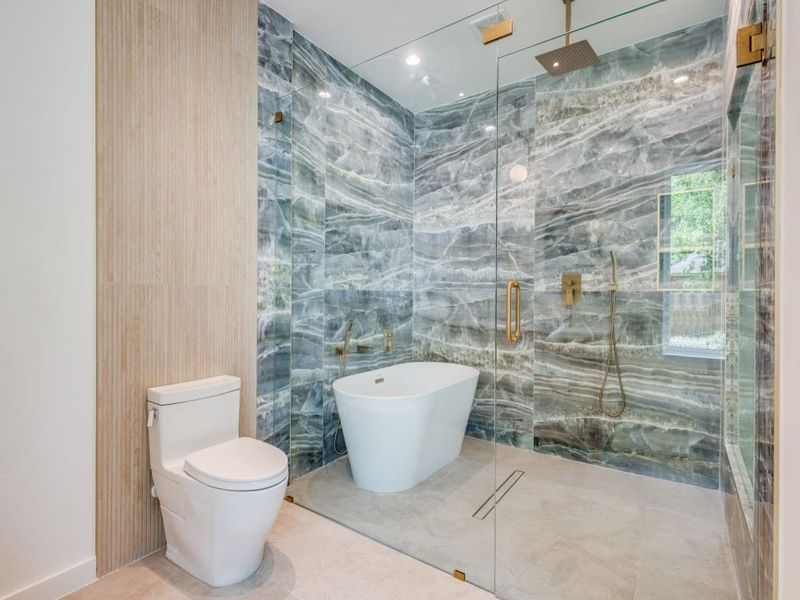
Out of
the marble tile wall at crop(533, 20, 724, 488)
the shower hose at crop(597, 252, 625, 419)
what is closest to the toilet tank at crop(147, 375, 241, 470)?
the marble tile wall at crop(533, 20, 724, 488)

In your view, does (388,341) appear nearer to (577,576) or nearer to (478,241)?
(478,241)

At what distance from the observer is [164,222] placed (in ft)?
6.64

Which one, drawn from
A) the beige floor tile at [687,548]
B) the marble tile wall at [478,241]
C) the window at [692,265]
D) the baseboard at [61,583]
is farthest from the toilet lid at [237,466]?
the window at [692,265]

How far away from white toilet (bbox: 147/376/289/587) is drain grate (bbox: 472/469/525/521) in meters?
1.13

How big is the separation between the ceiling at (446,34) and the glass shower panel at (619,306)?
0.02 m

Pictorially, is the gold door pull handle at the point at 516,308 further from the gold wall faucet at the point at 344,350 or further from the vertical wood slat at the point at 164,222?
the vertical wood slat at the point at 164,222

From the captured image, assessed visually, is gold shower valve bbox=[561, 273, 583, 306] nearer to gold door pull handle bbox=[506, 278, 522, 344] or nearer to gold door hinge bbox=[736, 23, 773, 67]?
gold door pull handle bbox=[506, 278, 522, 344]

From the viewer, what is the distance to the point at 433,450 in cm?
255

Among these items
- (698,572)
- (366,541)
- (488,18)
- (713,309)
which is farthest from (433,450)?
(488,18)

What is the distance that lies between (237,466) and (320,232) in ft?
5.19

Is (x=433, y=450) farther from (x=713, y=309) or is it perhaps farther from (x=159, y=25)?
(x=159, y=25)

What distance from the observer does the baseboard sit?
1.59 metres

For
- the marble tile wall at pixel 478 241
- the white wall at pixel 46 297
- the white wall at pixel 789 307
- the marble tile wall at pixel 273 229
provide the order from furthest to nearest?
the marble tile wall at pixel 273 229 → the marble tile wall at pixel 478 241 → the white wall at pixel 46 297 → the white wall at pixel 789 307

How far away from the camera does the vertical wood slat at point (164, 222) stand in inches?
71.9
